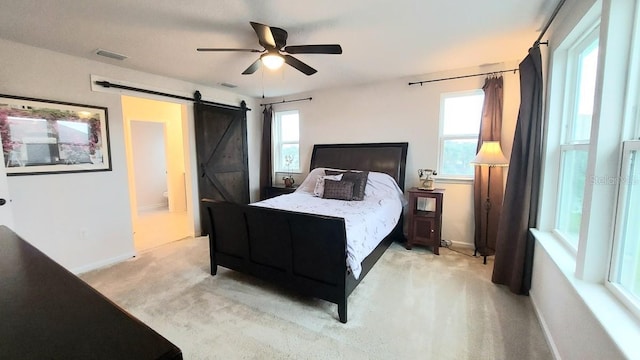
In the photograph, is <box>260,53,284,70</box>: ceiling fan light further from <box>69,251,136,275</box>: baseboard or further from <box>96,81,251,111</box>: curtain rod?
<box>69,251,136,275</box>: baseboard

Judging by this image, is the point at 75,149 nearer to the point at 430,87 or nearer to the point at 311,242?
the point at 311,242

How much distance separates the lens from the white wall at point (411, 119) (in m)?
3.52

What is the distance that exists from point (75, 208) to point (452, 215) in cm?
476

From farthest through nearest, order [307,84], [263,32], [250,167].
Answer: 1. [250,167]
2. [307,84]
3. [263,32]

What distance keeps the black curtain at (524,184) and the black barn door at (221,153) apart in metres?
3.89

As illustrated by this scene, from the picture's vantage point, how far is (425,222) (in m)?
3.56

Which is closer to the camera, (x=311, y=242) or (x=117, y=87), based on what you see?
(x=311, y=242)

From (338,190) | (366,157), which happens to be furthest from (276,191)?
(366,157)

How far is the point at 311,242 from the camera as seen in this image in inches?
88.4

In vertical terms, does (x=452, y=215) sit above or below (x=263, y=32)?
below

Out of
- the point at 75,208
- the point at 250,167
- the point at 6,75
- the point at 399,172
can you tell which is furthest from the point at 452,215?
the point at 6,75

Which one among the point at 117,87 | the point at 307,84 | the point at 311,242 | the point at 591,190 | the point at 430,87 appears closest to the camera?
the point at 591,190

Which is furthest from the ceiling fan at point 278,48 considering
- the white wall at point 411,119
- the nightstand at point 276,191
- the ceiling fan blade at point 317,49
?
the nightstand at point 276,191

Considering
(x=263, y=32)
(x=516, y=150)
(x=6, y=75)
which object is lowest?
(x=516, y=150)
